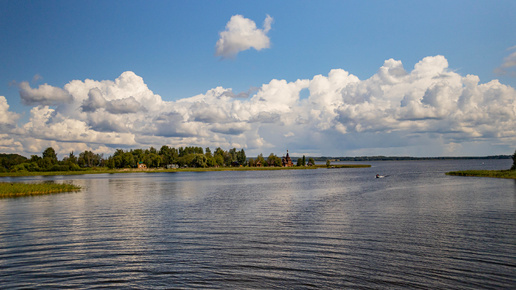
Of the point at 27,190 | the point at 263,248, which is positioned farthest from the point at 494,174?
the point at 27,190

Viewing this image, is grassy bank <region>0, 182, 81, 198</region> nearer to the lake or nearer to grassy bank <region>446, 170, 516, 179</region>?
the lake

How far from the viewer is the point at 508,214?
38.9 meters

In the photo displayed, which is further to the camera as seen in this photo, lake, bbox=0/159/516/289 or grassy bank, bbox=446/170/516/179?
grassy bank, bbox=446/170/516/179

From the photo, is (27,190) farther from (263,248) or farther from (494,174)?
(494,174)

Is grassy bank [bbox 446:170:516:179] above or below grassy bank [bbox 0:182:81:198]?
below

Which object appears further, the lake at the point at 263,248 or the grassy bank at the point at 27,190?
the grassy bank at the point at 27,190

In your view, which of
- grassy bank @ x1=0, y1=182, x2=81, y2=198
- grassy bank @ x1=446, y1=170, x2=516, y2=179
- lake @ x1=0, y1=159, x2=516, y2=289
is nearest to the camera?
lake @ x1=0, y1=159, x2=516, y2=289

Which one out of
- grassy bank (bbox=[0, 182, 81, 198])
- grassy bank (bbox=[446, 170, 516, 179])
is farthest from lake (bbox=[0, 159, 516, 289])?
grassy bank (bbox=[446, 170, 516, 179])

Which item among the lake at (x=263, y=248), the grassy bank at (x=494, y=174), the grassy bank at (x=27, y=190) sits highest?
the grassy bank at (x=27, y=190)

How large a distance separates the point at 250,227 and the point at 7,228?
2394cm

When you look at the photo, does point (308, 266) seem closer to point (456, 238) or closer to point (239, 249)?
point (239, 249)

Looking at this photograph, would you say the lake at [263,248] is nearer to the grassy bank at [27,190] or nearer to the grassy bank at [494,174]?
the grassy bank at [27,190]

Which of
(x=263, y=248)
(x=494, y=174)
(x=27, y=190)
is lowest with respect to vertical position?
(x=494, y=174)

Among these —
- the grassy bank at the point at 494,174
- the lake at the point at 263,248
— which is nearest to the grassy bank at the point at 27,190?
the lake at the point at 263,248
